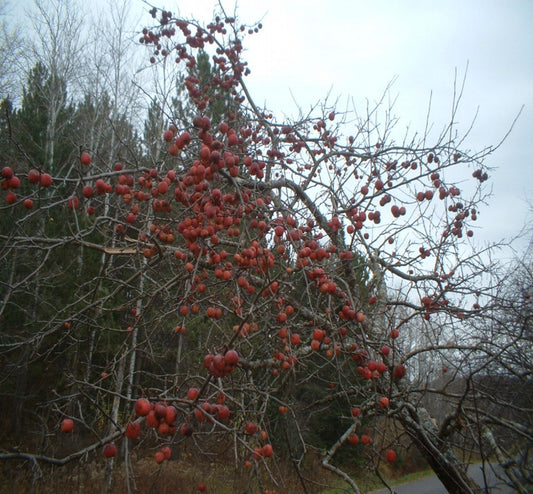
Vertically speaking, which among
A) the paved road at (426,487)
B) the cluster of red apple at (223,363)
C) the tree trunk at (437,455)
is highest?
the cluster of red apple at (223,363)

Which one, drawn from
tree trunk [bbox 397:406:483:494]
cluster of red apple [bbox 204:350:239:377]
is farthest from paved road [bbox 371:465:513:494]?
cluster of red apple [bbox 204:350:239:377]

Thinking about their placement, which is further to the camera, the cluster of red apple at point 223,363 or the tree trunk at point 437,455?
the tree trunk at point 437,455

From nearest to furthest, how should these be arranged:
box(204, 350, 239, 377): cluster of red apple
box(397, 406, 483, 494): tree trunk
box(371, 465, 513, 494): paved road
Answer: box(204, 350, 239, 377): cluster of red apple
box(397, 406, 483, 494): tree trunk
box(371, 465, 513, 494): paved road

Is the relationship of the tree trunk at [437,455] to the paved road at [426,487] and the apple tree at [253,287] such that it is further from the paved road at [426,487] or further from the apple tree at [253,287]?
the paved road at [426,487]

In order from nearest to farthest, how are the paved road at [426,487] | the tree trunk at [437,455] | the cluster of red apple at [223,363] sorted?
the cluster of red apple at [223,363], the tree trunk at [437,455], the paved road at [426,487]

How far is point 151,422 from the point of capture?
1.45 meters

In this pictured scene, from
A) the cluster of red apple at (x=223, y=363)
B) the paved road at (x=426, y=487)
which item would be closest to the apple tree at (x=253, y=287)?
the cluster of red apple at (x=223, y=363)

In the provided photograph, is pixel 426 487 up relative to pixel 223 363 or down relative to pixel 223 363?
down

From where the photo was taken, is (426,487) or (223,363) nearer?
(223,363)

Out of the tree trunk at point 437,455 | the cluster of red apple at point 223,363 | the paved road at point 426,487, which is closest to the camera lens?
the cluster of red apple at point 223,363

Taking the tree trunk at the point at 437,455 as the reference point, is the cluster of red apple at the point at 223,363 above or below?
above

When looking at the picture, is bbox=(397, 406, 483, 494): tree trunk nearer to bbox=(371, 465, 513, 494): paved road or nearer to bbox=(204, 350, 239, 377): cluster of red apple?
bbox=(204, 350, 239, 377): cluster of red apple

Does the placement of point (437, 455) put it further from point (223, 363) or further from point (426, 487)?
point (426, 487)

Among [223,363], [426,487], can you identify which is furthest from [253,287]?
[426,487]
